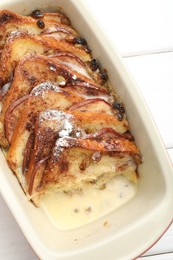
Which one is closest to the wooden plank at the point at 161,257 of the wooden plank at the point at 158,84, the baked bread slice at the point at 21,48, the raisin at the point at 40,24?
the wooden plank at the point at 158,84

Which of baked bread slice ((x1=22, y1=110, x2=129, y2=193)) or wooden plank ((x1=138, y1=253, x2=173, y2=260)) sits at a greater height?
baked bread slice ((x1=22, y1=110, x2=129, y2=193))

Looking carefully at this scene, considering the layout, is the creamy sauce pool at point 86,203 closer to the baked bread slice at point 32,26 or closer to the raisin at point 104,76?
the raisin at point 104,76

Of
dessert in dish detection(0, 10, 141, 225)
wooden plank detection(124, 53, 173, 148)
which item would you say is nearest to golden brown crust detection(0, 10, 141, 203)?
dessert in dish detection(0, 10, 141, 225)

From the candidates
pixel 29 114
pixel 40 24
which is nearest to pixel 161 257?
pixel 29 114

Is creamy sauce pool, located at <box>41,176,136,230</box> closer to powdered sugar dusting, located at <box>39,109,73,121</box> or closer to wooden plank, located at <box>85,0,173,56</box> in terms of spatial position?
powdered sugar dusting, located at <box>39,109,73,121</box>

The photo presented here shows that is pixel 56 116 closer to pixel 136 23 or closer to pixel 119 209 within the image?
pixel 119 209

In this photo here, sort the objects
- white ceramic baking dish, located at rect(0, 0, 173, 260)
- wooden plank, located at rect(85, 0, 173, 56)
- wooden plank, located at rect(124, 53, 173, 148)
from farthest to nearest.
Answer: wooden plank, located at rect(85, 0, 173, 56)
wooden plank, located at rect(124, 53, 173, 148)
white ceramic baking dish, located at rect(0, 0, 173, 260)

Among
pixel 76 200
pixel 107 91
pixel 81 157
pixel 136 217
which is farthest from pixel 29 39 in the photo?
pixel 136 217
